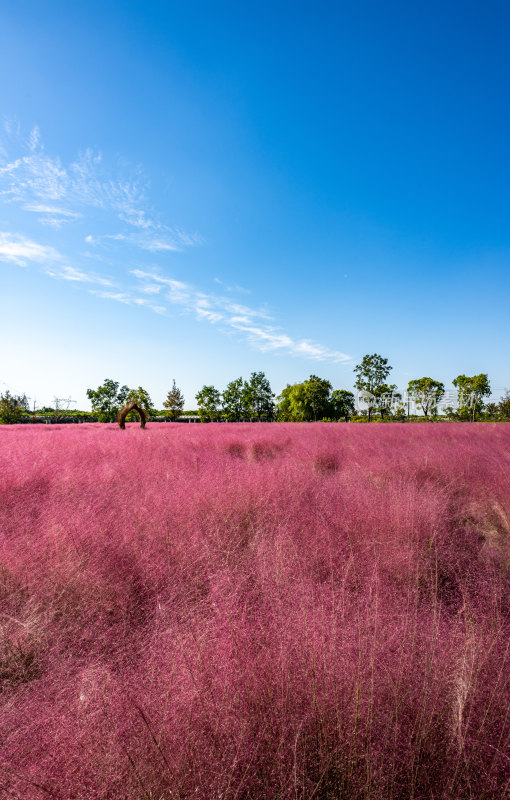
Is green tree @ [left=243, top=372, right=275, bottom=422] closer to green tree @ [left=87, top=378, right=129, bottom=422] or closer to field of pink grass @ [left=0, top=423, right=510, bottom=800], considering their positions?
green tree @ [left=87, top=378, right=129, bottom=422]

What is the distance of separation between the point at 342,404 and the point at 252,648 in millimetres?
62578

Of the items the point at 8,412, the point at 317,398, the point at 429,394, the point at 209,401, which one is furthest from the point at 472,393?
the point at 8,412

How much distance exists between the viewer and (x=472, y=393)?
155ft

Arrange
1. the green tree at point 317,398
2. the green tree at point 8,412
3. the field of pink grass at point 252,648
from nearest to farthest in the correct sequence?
the field of pink grass at point 252,648 < the green tree at point 8,412 < the green tree at point 317,398

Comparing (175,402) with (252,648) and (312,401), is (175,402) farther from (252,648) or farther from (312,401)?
(252,648)

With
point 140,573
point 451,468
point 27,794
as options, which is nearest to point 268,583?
point 140,573

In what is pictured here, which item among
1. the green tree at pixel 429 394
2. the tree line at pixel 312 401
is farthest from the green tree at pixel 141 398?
the green tree at pixel 429 394

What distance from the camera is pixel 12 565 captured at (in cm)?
205

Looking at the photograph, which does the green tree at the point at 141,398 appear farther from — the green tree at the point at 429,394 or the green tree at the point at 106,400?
the green tree at the point at 429,394

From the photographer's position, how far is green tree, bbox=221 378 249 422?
1992 inches

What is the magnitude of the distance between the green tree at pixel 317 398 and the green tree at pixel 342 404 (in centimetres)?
278

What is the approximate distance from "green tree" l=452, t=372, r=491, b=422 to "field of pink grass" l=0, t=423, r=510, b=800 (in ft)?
166

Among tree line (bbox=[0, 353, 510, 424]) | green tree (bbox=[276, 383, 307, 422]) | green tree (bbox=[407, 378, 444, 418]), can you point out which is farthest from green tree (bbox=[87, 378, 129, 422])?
green tree (bbox=[407, 378, 444, 418])

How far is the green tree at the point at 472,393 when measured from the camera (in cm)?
4531
